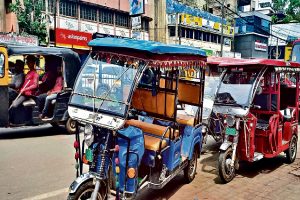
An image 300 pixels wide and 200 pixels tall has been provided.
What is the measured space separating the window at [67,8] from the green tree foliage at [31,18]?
2.77 meters

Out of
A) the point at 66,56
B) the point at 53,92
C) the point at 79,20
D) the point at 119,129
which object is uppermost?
the point at 79,20

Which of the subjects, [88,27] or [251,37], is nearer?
[88,27]

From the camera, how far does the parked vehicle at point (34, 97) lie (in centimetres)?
813

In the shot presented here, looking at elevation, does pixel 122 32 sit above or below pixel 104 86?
above

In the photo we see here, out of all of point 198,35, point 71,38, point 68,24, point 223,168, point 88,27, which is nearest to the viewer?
point 223,168

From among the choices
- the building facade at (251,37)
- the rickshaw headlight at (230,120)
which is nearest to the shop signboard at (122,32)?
the rickshaw headlight at (230,120)

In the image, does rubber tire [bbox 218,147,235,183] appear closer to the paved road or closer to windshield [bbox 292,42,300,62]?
the paved road

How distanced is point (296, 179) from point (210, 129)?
8.16 ft

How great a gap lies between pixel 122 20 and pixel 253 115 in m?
22.4

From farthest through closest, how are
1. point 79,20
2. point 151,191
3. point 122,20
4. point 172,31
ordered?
point 172,31
point 122,20
point 79,20
point 151,191

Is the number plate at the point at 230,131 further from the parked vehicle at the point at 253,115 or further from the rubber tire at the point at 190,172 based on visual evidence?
the rubber tire at the point at 190,172

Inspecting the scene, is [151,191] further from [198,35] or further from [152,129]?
[198,35]

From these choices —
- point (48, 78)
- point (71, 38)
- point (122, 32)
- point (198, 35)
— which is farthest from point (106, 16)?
point (48, 78)

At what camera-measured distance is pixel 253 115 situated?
6078 millimetres
